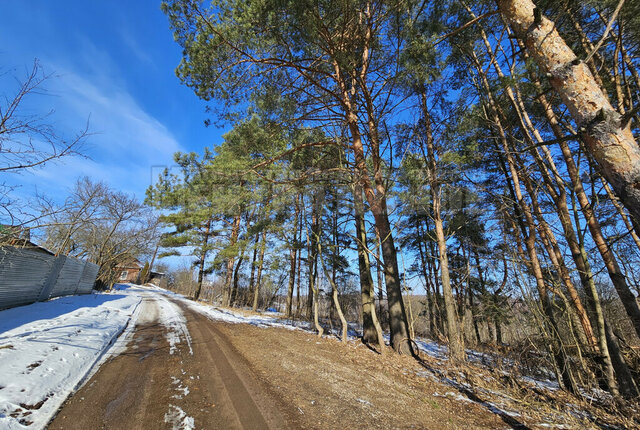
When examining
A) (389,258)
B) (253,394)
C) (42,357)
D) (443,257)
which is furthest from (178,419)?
(443,257)

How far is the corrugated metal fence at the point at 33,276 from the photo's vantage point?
683cm

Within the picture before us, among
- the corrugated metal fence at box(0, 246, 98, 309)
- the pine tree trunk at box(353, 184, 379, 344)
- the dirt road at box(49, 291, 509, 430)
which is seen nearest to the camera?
the dirt road at box(49, 291, 509, 430)

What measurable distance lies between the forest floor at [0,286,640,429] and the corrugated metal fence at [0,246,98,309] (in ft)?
8.40

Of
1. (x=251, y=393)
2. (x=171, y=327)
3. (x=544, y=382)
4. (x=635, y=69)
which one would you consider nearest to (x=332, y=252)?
(x=171, y=327)

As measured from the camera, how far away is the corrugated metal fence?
6.83m

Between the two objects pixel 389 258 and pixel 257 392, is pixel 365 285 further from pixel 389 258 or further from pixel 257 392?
pixel 257 392

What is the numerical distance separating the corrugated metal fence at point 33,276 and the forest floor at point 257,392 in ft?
8.40

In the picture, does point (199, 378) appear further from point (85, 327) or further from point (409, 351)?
point (409, 351)

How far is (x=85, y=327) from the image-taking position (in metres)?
6.12

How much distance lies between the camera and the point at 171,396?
10.6ft

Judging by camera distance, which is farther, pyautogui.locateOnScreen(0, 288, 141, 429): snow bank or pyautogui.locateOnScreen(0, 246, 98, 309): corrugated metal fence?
pyautogui.locateOnScreen(0, 246, 98, 309): corrugated metal fence

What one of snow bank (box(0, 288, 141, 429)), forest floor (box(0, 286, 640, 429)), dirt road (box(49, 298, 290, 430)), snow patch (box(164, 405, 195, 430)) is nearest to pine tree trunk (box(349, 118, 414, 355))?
forest floor (box(0, 286, 640, 429))

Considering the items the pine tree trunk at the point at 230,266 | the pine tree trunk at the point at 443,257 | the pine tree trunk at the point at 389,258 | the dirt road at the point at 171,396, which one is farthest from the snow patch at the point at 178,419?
the pine tree trunk at the point at 230,266

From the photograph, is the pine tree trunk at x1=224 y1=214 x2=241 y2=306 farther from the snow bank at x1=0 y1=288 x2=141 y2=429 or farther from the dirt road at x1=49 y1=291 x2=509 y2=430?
the dirt road at x1=49 y1=291 x2=509 y2=430
